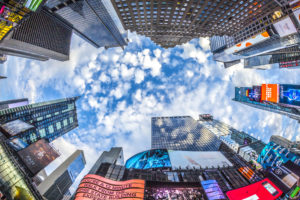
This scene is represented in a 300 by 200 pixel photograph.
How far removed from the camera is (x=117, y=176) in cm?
3192

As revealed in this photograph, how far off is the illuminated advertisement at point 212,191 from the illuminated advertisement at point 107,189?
1180 cm

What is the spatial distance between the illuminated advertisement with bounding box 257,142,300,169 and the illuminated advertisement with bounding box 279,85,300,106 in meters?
10.7

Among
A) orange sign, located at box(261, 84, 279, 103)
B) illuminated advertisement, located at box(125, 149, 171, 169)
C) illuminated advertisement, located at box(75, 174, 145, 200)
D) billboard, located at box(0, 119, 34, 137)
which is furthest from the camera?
illuminated advertisement, located at box(125, 149, 171, 169)

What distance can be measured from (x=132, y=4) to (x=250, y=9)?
154 feet

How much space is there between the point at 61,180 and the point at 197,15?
125m

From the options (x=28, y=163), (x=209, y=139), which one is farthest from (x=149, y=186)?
(x=209, y=139)

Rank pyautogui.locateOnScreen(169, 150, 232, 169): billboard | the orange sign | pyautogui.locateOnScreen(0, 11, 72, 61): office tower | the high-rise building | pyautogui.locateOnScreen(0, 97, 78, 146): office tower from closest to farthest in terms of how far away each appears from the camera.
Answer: the orange sign, pyautogui.locateOnScreen(169, 150, 232, 169): billboard, pyautogui.locateOnScreen(0, 97, 78, 146): office tower, pyautogui.locateOnScreen(0, 11, 72, 61): office tower, the high-rise building

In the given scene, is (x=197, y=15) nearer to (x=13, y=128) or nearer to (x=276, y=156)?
(x=276, y=156)

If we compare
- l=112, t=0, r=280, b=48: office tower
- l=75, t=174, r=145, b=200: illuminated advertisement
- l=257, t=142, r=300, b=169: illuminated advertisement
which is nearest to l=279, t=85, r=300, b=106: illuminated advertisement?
l=257, t=142, r=300, b=169: illuminated advertisement

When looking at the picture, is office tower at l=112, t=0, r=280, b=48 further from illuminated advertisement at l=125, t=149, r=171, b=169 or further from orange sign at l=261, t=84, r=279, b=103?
illuminated advertisement at l=125, t=149, r=171, b=169

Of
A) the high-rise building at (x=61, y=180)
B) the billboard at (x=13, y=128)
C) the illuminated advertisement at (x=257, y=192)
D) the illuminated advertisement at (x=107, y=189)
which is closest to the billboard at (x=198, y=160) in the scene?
the illuminated advertisement at (x=257, y=192)

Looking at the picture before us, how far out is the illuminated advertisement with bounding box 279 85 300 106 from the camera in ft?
91.6

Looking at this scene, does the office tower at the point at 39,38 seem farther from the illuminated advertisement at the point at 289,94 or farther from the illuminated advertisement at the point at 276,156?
the illuminated advertisement at the point at 289,94

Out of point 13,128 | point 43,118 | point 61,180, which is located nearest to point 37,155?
point 13,128
